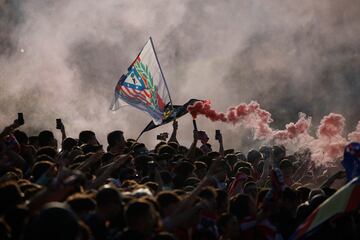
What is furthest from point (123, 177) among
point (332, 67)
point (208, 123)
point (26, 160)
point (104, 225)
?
point (332, 67)

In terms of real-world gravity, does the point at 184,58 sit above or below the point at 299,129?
above

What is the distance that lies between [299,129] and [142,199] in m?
6.92

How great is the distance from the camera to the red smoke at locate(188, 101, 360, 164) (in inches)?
365

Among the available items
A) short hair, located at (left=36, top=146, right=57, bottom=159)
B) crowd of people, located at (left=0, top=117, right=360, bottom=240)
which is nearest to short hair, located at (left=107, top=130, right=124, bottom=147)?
crowd of people, located at (left=0, top=117, right=360, bottom=240)

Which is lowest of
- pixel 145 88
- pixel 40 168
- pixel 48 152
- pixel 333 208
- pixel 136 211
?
pixel 333 208

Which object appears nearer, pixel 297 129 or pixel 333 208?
pixel 333 208

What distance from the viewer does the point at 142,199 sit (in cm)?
491

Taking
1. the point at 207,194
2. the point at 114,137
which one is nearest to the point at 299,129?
the point at 114,137

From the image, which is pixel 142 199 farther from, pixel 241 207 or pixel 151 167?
pixel 151 167

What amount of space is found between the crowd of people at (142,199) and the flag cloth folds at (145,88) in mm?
2503

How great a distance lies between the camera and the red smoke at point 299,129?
9.27 m

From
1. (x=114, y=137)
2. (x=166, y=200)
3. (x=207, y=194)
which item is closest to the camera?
(x=166, y=200)

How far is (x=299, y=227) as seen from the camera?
234 inches

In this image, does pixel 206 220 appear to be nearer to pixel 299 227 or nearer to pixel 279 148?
pixel 299 227
